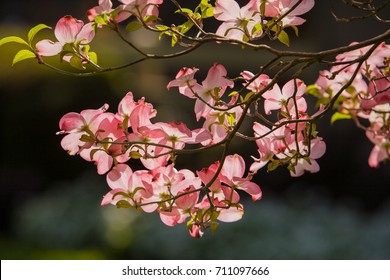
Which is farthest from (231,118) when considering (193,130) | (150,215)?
(150,215)

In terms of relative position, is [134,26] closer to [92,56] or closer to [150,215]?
[92,56]

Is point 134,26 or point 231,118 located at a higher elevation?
point 134,26

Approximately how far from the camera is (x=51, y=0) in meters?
5.82

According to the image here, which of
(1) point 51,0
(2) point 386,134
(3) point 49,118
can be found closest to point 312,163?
(2) point 386,134

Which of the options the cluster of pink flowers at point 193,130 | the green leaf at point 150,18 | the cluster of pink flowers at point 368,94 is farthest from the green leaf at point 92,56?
the cluster of pink flowers at point 368,94

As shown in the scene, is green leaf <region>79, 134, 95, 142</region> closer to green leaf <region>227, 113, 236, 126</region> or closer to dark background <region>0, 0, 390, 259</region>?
green leaf <region>227, 113, 236, 126</region>

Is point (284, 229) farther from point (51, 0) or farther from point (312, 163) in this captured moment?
point (51, 0)

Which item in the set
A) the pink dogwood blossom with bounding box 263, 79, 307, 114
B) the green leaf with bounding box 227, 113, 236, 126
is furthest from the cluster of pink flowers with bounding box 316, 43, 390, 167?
the green leaf with bounding box 227, 113, 236, 126

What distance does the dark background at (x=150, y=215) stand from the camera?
336 cm

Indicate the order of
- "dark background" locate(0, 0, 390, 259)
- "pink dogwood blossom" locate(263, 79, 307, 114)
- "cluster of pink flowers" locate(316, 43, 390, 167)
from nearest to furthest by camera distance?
"pink dogwood blossom" locate(263, 79, 307, 114) < "cluster of pink flowers" locate(316, 43, 390, 167) < "dark background" locate(0, 0, 390, 259)

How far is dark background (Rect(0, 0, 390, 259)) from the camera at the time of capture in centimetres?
336

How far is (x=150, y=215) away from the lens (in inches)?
143

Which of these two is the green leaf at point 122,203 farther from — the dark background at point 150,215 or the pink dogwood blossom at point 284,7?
the dark background at point 150,215

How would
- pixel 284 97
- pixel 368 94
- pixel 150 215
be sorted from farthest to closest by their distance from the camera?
pixel 150 215, pixel 368 94, pixel 284 97
